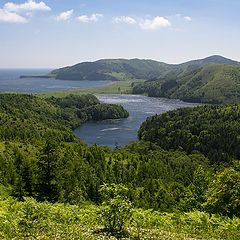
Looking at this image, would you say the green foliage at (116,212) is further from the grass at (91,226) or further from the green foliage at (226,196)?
the green foliage at (226,196)

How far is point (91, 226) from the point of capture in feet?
84.6

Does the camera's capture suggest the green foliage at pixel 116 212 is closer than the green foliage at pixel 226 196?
Yes

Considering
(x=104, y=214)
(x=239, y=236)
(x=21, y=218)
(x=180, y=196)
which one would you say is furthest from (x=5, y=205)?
(x=180, y=196)

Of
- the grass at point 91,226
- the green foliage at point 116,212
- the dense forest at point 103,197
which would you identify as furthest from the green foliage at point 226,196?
the green foliage at point 116,212

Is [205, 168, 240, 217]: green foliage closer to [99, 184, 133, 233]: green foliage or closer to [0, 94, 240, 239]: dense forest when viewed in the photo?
[0, 94, 240, 239]: dense forest

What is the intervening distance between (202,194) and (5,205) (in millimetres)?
32853

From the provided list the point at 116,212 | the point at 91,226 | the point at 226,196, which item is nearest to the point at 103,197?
the point at 226,196

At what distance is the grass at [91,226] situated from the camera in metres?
22.9

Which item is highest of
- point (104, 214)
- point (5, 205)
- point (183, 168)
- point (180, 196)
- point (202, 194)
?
point (104, 214)

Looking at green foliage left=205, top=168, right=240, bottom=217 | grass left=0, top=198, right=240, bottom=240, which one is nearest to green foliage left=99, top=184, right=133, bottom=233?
grass left=0, top=198, right=240, bottom=240

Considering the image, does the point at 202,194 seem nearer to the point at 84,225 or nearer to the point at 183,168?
the point at 84,225

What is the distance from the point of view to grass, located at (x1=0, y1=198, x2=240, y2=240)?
22.9m

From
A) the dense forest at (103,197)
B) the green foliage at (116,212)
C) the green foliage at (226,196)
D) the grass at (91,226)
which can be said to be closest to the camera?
the green foliage at (116,212)

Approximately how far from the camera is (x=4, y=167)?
7225cm
